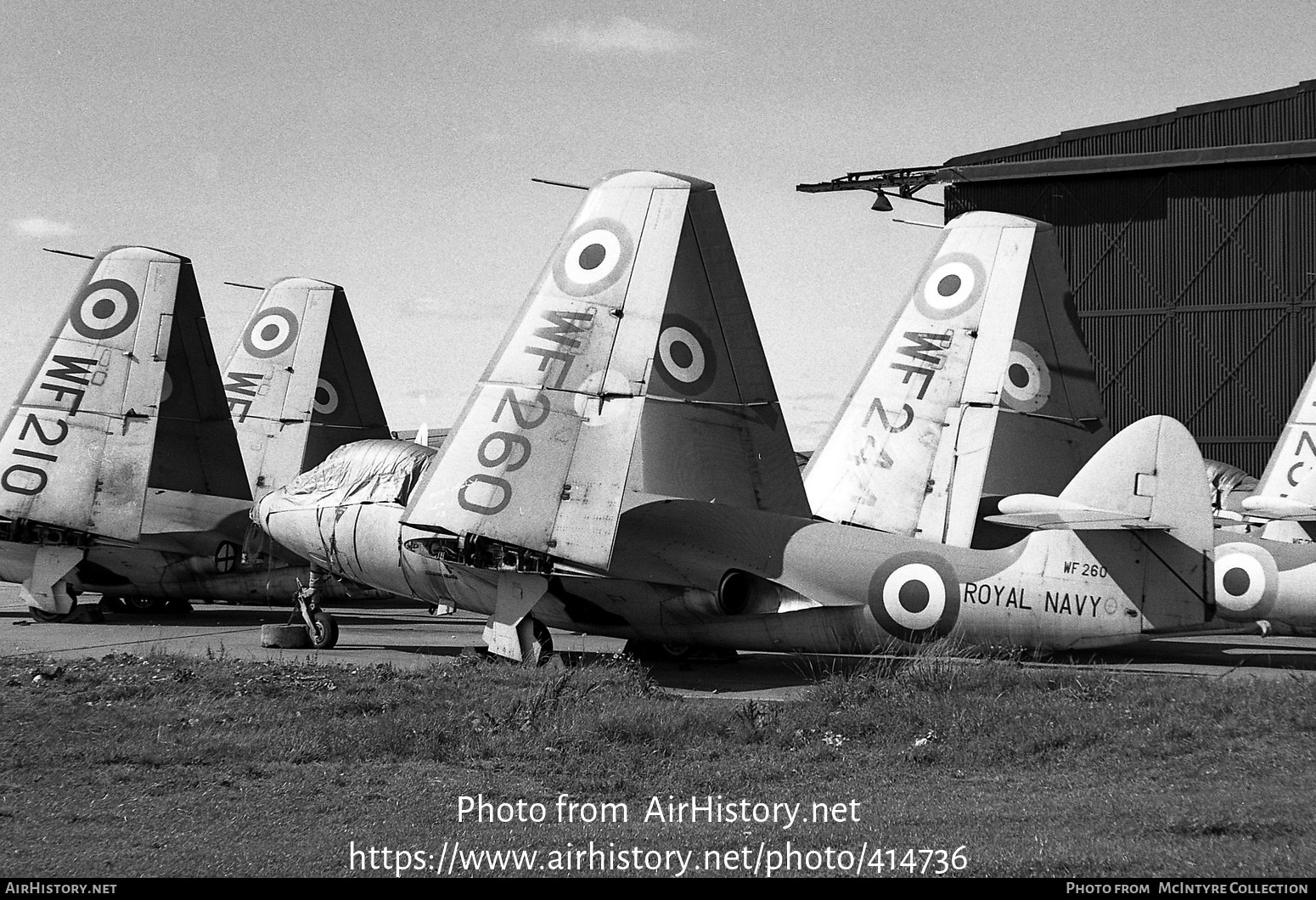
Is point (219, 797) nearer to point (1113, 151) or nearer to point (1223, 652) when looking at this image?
point (1223, 652)

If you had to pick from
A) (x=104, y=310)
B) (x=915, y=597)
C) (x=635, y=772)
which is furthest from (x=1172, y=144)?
(x=635, y=772)

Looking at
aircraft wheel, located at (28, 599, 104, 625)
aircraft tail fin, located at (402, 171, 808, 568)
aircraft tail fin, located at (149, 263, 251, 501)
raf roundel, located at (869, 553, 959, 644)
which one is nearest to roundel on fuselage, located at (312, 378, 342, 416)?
aircraft tail fin, located at (149, 263, 251, 501)

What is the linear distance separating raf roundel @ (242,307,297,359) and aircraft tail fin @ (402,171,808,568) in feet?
42.8

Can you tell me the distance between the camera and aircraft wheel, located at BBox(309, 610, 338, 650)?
17641 millimetres

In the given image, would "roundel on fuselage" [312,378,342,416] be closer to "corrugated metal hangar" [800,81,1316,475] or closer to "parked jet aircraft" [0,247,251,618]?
"parked jet aircraft" [0,247,251,618]

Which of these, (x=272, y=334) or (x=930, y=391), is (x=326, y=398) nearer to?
(x=272, y=334)

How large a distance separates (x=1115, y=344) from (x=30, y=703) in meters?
33.6

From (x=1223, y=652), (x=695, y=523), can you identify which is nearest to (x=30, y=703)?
(x=695, y=523)

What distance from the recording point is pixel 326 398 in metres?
27.1

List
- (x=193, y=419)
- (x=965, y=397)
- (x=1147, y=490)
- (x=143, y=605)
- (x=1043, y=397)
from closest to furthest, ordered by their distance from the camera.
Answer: (x=1147, y=490), (x=965, y=397), (x=1043, y=397), (x=143, y=605), (x=193, y=419)

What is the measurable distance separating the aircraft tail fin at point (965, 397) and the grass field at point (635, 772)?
631 cm

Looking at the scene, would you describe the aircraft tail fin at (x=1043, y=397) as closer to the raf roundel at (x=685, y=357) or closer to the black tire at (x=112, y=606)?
the raf roundel at (x=685, y=357)

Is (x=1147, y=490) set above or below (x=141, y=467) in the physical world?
above

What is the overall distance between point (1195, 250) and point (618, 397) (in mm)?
27781
